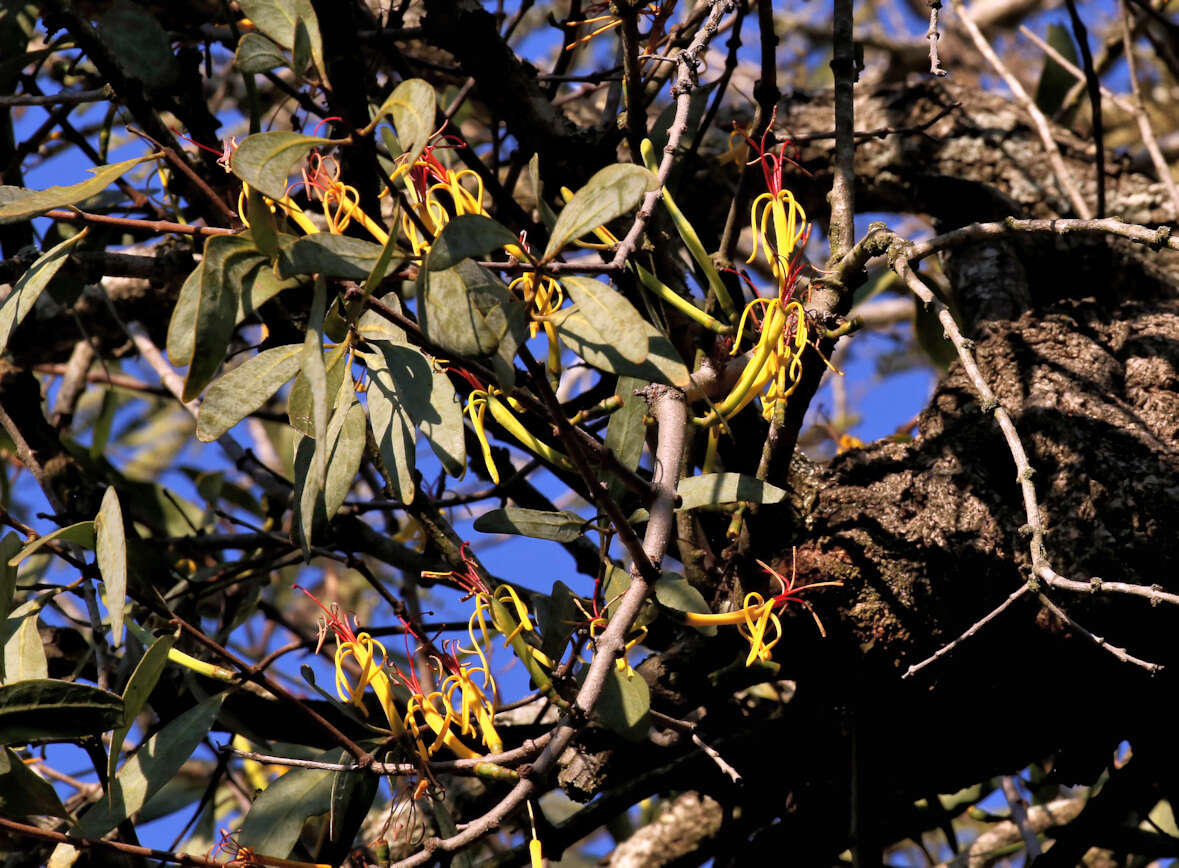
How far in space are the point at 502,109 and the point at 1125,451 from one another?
2.55 feet

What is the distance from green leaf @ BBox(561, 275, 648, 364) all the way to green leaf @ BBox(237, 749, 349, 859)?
500mm

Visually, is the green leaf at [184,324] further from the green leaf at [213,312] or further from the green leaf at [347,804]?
the green leaf at [347,804]

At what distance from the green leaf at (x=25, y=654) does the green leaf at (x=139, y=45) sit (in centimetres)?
49

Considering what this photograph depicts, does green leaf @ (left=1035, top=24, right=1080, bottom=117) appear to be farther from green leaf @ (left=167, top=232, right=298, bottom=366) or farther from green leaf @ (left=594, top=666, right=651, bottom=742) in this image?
green leaf @ (left=167, top=232, right=298, bottom=366)

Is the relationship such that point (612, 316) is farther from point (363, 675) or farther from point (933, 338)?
point (933, 338)

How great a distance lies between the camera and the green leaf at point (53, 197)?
690 mm

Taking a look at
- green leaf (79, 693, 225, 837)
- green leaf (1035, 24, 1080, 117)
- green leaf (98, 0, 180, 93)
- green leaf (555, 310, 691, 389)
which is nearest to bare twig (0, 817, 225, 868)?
green leaf (79, 693, 225, 837)

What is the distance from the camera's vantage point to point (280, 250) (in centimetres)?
65

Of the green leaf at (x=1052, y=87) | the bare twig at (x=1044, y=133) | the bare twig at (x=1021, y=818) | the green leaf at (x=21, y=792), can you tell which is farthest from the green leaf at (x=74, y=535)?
the green leaf at (x=1052, y=87)

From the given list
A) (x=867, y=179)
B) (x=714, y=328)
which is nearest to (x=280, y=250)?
(x=714, y=328)

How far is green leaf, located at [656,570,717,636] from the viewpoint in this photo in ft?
2.81

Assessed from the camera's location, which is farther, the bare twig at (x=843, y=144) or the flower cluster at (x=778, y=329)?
the bare twig at (x=843, y=144)

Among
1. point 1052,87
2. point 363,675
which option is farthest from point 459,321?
point 1052,87

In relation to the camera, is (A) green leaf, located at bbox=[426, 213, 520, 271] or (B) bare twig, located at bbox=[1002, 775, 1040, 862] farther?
(B) bare twig, located at bbox=[1002, 775, 1040, 862]
